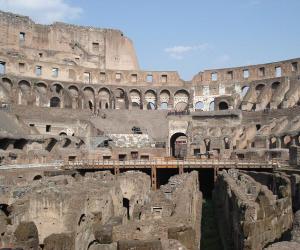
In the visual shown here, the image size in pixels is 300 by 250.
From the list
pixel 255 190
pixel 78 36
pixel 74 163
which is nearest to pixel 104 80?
pixel 78 36

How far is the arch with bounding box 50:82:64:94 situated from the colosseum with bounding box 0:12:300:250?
5.6 inches

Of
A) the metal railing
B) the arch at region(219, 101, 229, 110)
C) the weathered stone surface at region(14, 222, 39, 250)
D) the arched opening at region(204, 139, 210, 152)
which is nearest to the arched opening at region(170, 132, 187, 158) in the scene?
the arch at region(219, 101, 229, 110)

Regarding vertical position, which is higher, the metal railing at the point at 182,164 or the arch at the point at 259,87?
the arch at the point at 259,87

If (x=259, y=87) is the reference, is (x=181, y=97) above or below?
below

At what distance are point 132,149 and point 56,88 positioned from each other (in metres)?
18.6

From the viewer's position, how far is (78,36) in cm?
6147

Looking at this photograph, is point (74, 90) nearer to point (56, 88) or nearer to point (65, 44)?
point (56, 88)

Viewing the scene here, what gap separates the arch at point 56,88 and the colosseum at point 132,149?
0.14 metres

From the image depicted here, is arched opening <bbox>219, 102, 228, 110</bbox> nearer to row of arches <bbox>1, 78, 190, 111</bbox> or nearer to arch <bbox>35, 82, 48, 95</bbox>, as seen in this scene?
row of arches <bbox>1, 78, 190, 111</bbox>

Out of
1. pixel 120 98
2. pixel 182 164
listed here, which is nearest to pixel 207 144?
pixel 182 164

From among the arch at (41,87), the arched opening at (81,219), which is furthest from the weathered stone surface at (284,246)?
the arch at (41,87)

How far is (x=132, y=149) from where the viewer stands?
4009 cm

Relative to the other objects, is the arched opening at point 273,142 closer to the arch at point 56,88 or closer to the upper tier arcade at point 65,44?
the arch at point 56,88

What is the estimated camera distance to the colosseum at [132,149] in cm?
973
